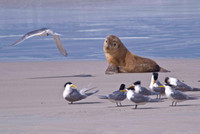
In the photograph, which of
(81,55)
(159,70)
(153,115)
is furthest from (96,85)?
(81,55)

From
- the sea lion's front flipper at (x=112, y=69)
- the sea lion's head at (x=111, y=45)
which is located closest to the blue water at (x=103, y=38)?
the sea lion's head at (x=111, y=45)

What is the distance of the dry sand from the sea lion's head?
64 cm

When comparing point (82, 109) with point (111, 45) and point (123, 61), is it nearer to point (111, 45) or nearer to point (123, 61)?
point (123, 61)

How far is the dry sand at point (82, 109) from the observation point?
7102 millimetres

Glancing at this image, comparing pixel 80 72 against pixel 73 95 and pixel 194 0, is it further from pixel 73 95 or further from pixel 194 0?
pixel 194 0

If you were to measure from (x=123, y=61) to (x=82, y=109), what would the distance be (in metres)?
6.08

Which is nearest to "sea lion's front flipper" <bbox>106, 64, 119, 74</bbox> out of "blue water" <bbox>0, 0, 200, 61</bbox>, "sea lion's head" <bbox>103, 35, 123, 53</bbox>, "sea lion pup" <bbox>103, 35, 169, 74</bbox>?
"sea lion pup" <bbox>103, 35, 169, 74</bbox>

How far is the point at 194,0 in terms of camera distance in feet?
224

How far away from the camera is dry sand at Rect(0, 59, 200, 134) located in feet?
23.3

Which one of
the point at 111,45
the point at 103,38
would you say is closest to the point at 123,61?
the point at 111,45

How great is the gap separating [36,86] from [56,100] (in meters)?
2.06

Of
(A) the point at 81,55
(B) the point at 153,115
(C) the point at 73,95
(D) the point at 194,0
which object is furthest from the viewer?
(D) the point at 194,0

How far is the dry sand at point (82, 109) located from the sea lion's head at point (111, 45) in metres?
0.64

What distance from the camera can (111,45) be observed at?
14984 mm
